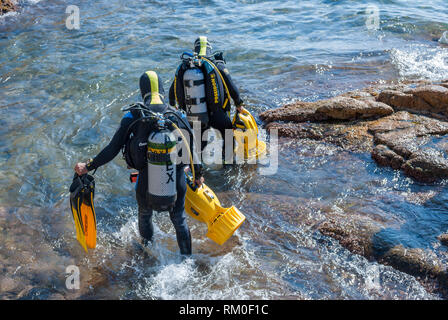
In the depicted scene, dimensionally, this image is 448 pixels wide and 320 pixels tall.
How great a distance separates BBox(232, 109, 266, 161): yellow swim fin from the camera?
21.0 feet

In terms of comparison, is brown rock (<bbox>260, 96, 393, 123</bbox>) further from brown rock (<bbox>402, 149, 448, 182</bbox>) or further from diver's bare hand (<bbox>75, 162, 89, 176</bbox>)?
diver's bare hand (<bbox>75, 162, 89, 176</bbox>)

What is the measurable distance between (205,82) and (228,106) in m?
0.64

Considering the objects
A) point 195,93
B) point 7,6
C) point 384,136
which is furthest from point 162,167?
point 7,6

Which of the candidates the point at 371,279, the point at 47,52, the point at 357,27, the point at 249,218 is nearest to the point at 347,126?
the point at 249,218

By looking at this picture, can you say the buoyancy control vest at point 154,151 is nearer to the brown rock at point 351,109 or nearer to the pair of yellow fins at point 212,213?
the pair of yellow fins at point 212,213

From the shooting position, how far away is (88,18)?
14.2 metres

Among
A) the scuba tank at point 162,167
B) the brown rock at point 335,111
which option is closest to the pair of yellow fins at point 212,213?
the scuba tank at point 162,167

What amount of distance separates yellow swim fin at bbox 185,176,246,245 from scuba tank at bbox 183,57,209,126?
4.42ft

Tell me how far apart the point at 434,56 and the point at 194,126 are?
306 inches

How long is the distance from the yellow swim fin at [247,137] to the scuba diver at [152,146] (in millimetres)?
2140

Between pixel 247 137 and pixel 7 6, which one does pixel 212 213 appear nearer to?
pixel 247 137

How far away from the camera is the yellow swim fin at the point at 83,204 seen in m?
4.43

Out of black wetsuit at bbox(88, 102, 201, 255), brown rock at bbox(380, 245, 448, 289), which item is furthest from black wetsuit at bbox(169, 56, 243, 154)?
brown rock at bbox(380, 245, 448, 289)

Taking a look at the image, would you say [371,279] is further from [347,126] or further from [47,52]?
[47,52]
